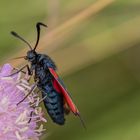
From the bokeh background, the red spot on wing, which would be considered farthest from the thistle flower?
the bokeh background

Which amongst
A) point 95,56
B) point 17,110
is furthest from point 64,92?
point 95,56

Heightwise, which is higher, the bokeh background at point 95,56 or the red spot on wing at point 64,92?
the bokeh background at point 95,56

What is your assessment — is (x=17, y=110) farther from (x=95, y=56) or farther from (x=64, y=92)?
(x=95, y=56)

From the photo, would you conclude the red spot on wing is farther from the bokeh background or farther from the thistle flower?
the bokeh background

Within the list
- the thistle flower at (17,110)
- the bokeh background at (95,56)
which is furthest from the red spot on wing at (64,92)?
the bokeh background at (95,56)

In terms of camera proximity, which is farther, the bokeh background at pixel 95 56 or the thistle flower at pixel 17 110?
the bokeh background at pixel 95 56

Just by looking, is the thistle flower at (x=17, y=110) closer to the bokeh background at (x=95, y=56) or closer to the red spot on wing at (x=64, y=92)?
the red spot on wing at (x=64, y=92)
